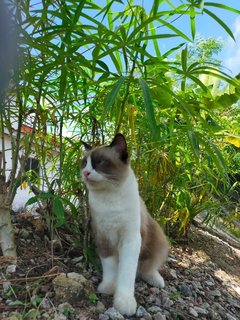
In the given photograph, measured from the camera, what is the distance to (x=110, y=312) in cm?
142

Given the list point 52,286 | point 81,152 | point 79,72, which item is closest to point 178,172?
point 81,152

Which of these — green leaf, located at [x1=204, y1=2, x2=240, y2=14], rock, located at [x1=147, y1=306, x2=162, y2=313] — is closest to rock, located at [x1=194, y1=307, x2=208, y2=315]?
rock, located at [x1=147, y1=306, x2=162, y2=313]

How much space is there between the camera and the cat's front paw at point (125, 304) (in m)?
1.44

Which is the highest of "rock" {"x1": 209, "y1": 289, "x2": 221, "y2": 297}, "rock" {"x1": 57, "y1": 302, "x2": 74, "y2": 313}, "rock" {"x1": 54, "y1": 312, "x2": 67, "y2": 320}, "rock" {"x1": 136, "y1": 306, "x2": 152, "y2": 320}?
"rock" {"x1": 57, "y1": 302, "x2": 74, "y2": 313}

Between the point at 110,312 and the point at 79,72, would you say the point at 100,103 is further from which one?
the point at 110,312

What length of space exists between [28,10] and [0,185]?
2.50ft

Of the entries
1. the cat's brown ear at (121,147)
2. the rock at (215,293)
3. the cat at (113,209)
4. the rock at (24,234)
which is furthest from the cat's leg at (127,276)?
the rock at (215,293)

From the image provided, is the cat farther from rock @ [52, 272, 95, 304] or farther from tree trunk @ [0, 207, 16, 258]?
tree trunk @ [0, 207, 16, 258]

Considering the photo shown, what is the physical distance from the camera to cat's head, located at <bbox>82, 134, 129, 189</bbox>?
1614mm

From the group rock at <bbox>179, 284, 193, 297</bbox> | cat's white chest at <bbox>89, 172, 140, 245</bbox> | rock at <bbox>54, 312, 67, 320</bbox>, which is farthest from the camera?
rock at <bbox>179, 284, 193, 297</bbox>

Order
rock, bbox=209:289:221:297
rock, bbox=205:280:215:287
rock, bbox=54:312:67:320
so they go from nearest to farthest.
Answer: rock, bbox=54:312:67:320
rock, bbox=209:289:221:297
rock, bbox=205:280:215:287

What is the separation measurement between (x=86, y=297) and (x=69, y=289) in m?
0.09

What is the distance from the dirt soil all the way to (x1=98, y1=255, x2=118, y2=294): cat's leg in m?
0.04

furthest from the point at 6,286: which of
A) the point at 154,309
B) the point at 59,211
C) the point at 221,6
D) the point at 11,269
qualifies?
the point at 221,6
